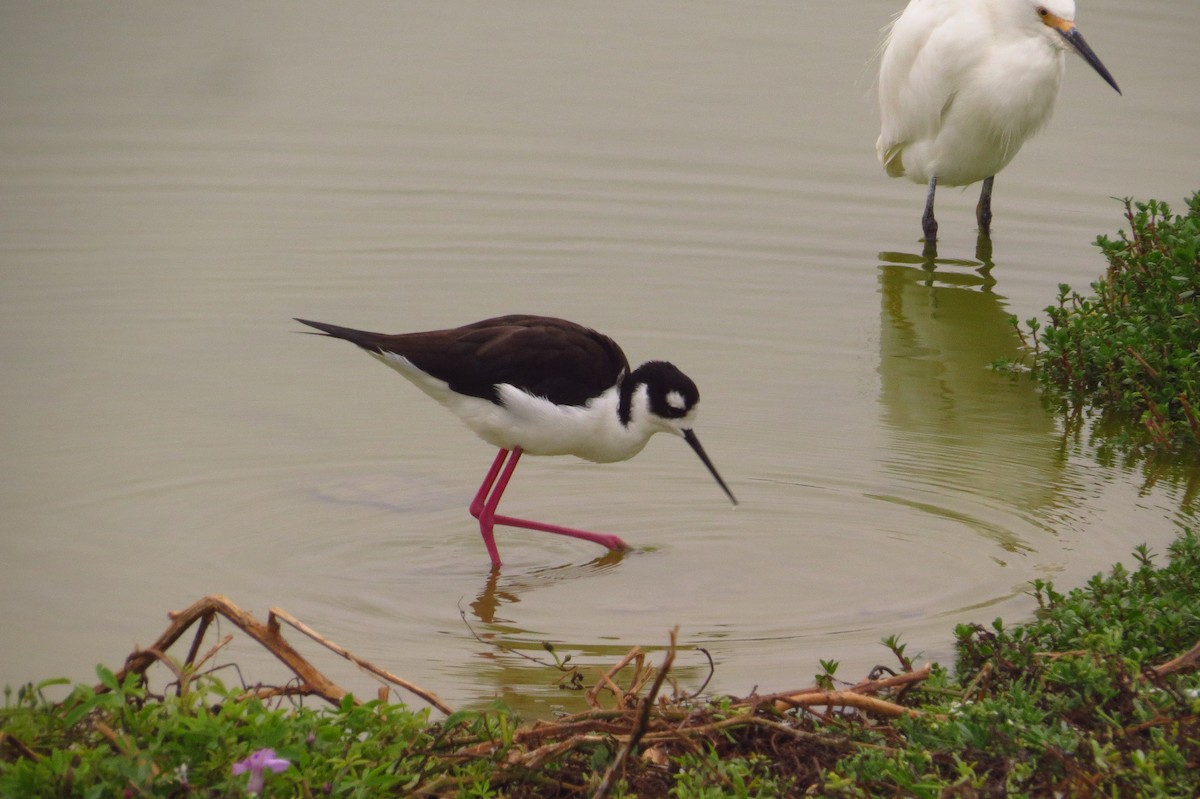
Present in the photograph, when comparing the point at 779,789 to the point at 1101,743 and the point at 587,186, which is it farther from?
the point at 587,186

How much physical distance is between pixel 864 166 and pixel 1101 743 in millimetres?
8295

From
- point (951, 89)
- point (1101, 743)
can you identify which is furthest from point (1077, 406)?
point (1101, 743)

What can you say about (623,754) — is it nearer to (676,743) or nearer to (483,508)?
(676,743)

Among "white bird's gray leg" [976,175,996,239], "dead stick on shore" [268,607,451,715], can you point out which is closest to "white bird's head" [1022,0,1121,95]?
"white bird's gray leg" [976,175,996,239]

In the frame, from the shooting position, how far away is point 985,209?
10.2 metres

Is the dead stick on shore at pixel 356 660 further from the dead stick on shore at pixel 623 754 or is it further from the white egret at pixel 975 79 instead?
the white egret at pixel 975 79

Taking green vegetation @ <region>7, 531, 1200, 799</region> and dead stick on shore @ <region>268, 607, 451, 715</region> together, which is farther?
dead stick on shore @ <region>268, 607, 451, 715</region>

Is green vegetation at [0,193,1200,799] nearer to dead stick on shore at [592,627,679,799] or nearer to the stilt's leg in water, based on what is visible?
dead stick on shore at [592,627,679,799]

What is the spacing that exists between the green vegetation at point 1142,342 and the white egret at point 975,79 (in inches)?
92.6

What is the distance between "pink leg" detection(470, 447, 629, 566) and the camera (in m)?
5.65

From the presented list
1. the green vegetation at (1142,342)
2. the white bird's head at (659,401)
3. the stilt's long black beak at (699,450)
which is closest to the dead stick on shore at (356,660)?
the white bird's head at (659,401)

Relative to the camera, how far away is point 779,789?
3.50 metres

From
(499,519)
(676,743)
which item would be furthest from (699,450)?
(676,743)

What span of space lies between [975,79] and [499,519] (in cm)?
524
